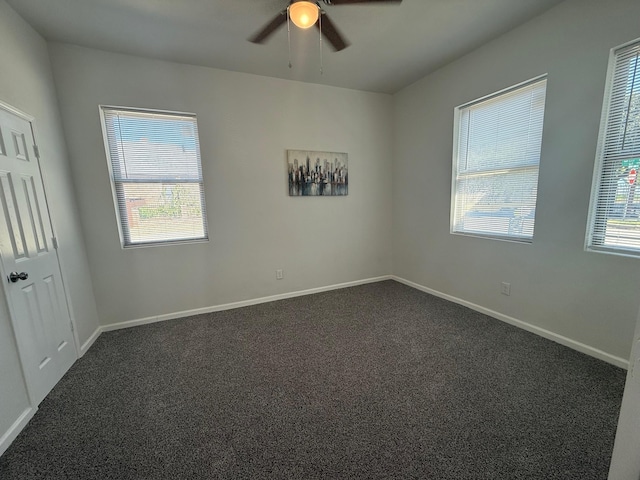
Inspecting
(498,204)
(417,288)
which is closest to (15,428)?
(417,288)

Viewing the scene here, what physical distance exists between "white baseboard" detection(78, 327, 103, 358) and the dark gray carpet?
7 cm

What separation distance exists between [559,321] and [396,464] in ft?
6.88

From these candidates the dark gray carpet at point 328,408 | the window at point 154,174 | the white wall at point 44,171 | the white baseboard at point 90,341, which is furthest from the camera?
the window at point 154,174

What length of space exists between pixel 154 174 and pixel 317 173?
6.47 feet

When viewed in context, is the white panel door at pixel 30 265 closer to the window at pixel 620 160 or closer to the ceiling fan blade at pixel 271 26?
the ceiling fan blade at pixel 271 26

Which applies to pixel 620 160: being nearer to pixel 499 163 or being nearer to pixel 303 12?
pixel 499 163

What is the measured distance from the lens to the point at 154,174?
283 centimetres

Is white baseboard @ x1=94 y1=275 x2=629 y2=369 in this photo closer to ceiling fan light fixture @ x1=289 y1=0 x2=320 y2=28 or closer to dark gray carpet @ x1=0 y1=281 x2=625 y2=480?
dark gray carpet @ x1=0 y1=281 x2=625 y2=480

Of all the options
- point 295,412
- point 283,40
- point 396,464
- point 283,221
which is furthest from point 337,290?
point 283,40

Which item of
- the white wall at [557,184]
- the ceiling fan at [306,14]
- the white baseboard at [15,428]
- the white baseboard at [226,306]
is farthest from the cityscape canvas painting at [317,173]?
the white baseboard at [15,428]

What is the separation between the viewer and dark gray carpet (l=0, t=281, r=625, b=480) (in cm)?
132

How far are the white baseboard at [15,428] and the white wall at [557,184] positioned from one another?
401cm

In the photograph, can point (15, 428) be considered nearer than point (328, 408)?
Yes

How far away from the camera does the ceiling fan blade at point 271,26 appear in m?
1.83
